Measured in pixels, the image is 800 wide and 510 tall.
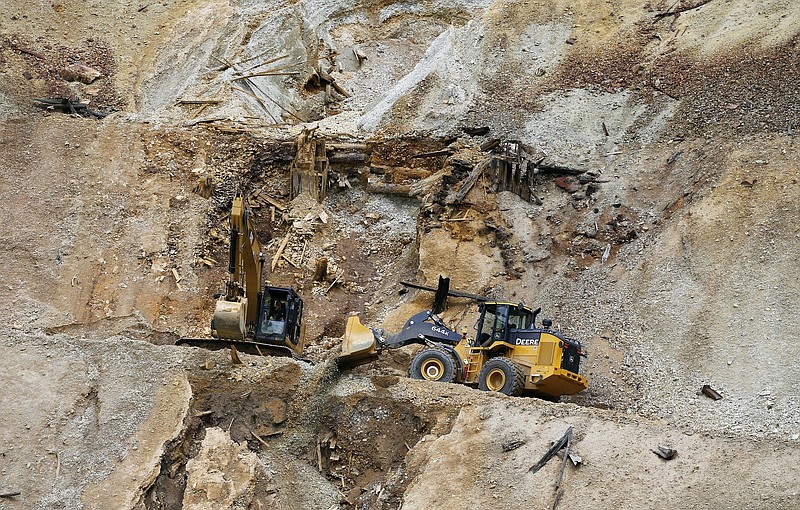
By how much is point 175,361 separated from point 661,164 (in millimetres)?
12905

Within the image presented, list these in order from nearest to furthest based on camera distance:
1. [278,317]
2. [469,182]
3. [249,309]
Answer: [249,309]
[278,317]
[469,182]

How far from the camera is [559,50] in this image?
106ft

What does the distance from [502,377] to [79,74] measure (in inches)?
770

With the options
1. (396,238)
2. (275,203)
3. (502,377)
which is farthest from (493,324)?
(275,203)

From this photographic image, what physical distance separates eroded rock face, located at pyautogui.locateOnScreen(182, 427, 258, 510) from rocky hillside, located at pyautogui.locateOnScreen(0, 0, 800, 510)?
0.05 metres

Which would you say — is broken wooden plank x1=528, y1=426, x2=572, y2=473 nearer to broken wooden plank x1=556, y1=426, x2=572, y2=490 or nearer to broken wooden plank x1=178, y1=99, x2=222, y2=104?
broken wooden plank x1=556, y1=426, x2=572, y2=490

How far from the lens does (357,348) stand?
69.5ft

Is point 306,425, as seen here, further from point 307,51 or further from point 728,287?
point 307,51

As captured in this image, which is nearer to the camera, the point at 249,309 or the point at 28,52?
the point at 249,309

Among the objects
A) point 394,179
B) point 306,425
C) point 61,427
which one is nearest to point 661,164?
point 394,179

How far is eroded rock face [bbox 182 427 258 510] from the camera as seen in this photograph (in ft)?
57.4

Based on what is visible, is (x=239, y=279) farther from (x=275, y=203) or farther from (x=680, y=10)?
(x=680, y=10)

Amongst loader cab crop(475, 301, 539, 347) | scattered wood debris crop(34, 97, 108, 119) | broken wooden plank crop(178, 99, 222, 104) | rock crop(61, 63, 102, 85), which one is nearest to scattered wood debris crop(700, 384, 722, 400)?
loader cab crop(475, 301, 539, 347)

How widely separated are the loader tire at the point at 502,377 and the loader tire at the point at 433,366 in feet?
2.06
